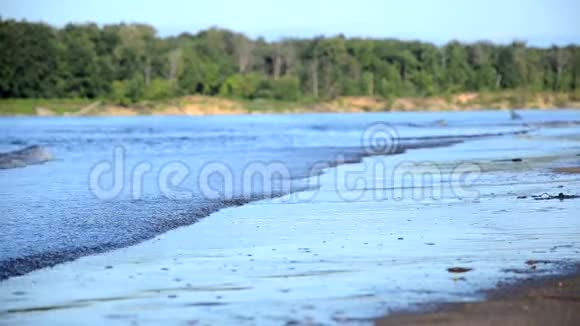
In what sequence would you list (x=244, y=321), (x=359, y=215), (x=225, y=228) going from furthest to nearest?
(x=359, y=215)
(x=225, y=228)
(x=244, y=321)

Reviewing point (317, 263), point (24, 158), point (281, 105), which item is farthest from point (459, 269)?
point (281, 105)

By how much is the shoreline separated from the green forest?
359 ft

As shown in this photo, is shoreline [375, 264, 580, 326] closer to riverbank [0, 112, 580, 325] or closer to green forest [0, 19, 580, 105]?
riverbank [0, 112, 580, 325]

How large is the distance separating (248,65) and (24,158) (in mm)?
108813

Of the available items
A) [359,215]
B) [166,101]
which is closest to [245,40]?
[166,101]

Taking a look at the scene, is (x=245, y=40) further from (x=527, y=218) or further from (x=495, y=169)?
(x=527, y=218)

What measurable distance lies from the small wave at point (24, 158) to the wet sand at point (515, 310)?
22.9 metres

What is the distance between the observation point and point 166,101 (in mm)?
121188

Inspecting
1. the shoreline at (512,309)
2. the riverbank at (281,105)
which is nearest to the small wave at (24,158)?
the shoreline at (512,309)

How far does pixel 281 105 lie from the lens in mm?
127812

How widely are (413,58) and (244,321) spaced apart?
145734mm
